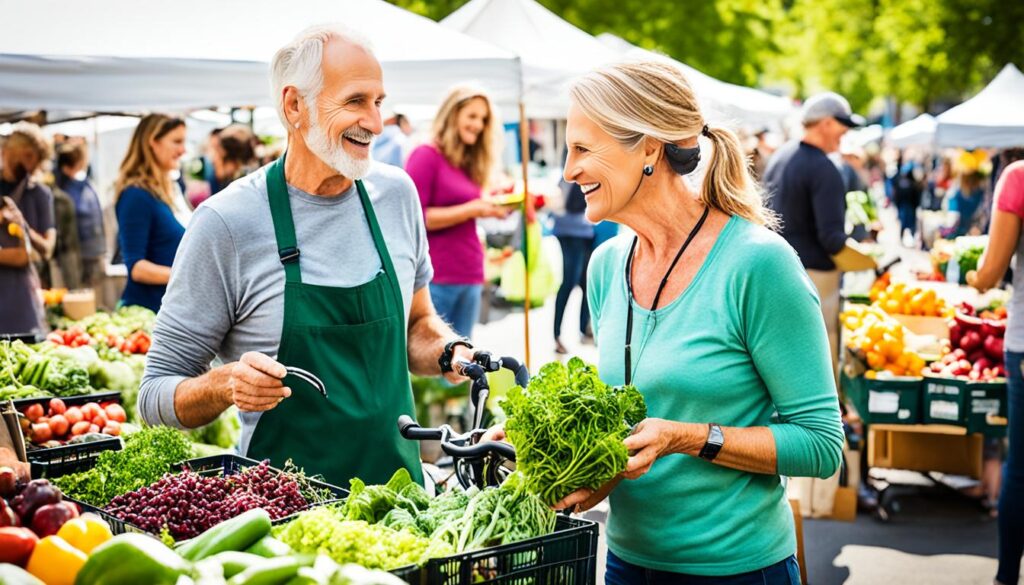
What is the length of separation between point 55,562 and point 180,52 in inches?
132

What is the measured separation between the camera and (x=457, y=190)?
302 inches

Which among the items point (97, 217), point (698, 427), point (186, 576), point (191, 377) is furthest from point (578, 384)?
point (97, 217)

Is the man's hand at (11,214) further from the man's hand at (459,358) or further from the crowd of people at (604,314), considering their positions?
the man's hand at (459,358)

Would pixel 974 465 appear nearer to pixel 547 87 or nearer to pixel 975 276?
pixel 975 276

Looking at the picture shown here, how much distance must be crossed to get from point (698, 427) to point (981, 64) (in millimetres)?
34117

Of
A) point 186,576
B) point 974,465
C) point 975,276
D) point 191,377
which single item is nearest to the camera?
point 186,576

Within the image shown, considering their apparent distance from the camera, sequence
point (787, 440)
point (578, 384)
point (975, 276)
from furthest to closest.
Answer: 1. point (975, 276)
2. point (787, 440)
3. point (578, 384)

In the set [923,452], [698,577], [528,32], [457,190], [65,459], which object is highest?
[528,32]

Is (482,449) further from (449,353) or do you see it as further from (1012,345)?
(1012,345)

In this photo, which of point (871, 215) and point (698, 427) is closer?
point (698, 427)

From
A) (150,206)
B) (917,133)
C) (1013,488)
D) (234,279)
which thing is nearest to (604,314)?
(234,279)

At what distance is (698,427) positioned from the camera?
8.48ft

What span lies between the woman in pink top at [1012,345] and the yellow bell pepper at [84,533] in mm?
4152

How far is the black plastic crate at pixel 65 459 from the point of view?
338 centimetres
